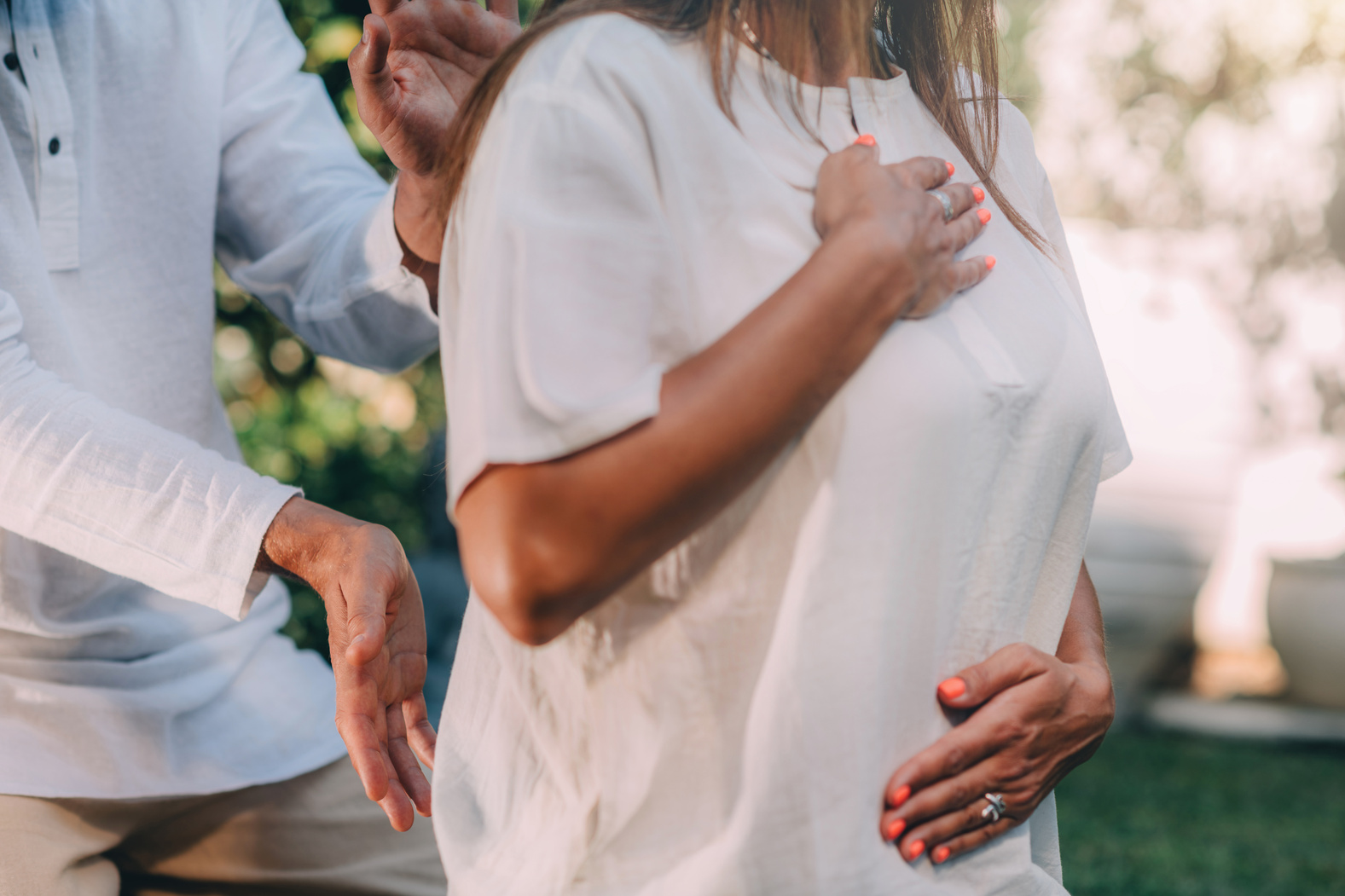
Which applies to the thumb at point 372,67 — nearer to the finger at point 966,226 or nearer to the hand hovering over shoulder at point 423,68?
the hand hovering over shoulder at point 423,68

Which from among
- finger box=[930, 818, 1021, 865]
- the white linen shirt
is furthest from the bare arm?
the white linen shirt

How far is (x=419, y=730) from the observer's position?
1416mm

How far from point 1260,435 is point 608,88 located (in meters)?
6.46

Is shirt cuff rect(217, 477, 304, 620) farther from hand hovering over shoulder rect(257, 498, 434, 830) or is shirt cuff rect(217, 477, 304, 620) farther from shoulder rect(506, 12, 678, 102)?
shoulder rect(506, 12, 678, 102)

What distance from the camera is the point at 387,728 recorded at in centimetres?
140

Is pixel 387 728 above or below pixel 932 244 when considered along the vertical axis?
below

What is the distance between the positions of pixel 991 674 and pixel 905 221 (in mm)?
463

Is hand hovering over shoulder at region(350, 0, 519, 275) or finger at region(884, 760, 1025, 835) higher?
hand hovering over shoulder at region(350, 0, 519, 275)

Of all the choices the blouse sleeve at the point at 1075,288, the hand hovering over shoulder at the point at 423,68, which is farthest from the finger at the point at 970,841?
the hand hovering over shoulder at the point at 423,68

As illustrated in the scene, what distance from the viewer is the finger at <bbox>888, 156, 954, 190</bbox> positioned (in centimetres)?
111

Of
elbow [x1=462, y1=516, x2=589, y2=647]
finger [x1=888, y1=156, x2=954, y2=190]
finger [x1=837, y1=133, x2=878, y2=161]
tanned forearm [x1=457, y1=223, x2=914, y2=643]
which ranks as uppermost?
finger [x1=837, y1=133, x2=878, y2=161]

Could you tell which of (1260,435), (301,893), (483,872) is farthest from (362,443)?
(1260,435)

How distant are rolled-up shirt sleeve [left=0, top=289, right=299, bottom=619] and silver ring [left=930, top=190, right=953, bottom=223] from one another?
35.0 inches

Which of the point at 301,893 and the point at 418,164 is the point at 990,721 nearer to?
the point at 418,164
